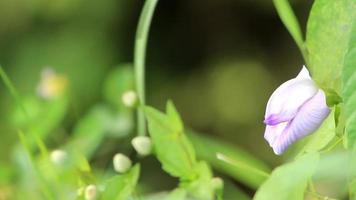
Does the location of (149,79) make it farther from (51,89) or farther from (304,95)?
(304,95)

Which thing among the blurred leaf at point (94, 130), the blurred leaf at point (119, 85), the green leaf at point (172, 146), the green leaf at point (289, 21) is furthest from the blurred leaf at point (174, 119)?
the blurred leaf at point (119, 85)

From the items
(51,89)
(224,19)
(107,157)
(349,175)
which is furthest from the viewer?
(224,19)

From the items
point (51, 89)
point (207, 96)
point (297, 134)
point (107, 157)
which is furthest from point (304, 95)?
point (207, 96)

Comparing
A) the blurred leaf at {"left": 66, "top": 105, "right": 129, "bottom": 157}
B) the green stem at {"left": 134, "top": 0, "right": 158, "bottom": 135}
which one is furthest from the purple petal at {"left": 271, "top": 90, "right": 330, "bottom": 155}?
the blurred leaf at {"left": 66, "top": 105, "right": 129, "bottom": 157}

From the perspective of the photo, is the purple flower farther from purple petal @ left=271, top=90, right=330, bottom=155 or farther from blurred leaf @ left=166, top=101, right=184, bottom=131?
blurred leaf @ left=166, top=101, right=184, bottom=131

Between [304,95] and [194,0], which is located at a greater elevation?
[304,95]

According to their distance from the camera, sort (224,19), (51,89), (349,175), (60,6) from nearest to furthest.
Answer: (349,175), (51,89), (60,6), (224,19)

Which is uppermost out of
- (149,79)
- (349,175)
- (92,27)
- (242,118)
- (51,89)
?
(349,175)
